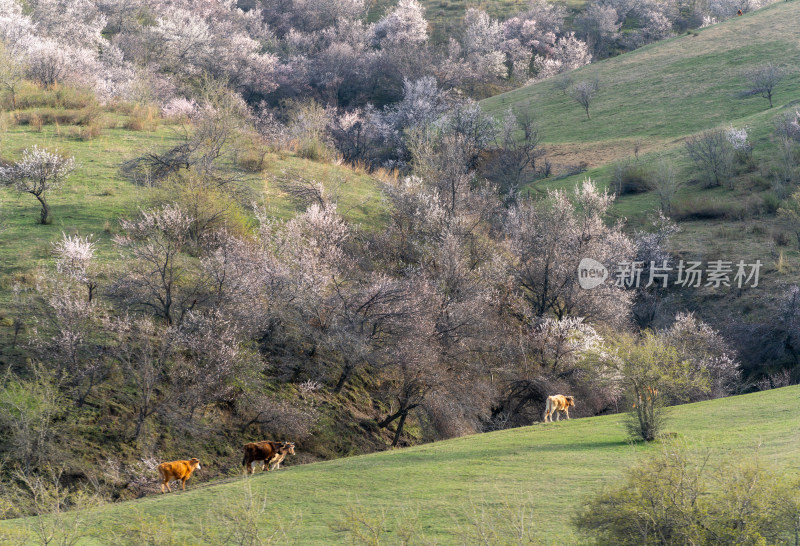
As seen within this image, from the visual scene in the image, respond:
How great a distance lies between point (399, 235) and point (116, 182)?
16.0 m

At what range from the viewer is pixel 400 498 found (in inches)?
495

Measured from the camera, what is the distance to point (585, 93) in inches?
3063

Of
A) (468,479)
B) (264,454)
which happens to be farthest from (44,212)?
(468,479)

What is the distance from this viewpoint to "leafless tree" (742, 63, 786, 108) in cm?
6875

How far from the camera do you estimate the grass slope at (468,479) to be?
36.0ft

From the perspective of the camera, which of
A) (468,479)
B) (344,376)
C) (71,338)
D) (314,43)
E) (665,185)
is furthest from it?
(314,43)

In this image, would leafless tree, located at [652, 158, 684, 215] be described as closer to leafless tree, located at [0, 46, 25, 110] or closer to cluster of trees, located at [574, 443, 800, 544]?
leafless tree, located at [0, 46, 25, 110]
